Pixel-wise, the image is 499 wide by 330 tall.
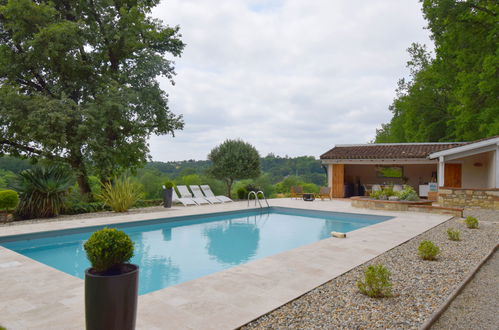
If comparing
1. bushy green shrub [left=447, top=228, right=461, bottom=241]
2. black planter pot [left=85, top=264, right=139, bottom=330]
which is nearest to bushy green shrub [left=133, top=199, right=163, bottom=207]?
bushy green shrub [left=447, top=228, right=461, bottom=241]

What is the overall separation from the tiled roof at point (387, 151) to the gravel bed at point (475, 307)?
12780mm

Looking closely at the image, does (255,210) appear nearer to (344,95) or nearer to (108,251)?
(344,95)

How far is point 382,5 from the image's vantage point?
11.4 metres

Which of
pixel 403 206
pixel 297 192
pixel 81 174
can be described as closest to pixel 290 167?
pixel 297 192

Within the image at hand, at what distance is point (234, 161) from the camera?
54.7 feet

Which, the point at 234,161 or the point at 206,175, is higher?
the point at 234,161

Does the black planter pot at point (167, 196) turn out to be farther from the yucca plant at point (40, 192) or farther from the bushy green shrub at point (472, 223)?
the bushy green shrub at point (472, 223)

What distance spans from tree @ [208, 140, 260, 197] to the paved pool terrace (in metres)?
10.8

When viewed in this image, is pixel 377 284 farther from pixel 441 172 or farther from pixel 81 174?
pixel 441 172

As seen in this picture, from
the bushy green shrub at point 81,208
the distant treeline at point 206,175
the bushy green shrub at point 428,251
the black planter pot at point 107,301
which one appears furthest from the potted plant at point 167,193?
the black planter pot at point 107,301

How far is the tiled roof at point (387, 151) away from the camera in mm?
16438

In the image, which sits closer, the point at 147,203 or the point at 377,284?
the point at 377,284

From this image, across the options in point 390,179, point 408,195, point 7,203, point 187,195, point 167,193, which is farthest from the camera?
point 390,179

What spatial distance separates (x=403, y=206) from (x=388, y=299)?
9330mm
